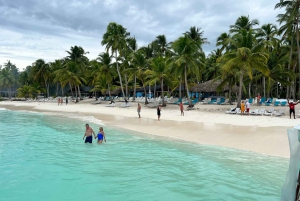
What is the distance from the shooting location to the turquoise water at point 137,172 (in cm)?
707

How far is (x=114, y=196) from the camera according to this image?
695 cm

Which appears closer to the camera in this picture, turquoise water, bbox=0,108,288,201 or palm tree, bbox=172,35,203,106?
turquoise water, bbox=0,108,288,201

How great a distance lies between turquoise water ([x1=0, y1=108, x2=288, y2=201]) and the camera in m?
7.07

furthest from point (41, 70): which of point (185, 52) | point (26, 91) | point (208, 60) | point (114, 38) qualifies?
point (185, 52)

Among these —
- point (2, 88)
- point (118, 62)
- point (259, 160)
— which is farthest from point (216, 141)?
point (2, 88)

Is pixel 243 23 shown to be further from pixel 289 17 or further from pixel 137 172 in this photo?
pixel 137 172

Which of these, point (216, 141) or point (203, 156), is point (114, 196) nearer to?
point (203, 156)

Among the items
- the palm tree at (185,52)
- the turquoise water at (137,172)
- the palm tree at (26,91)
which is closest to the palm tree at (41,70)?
the palm tree at (26,91)

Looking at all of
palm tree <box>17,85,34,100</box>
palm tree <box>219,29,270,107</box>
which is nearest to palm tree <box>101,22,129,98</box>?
palm tree <box>219,29,270,107</box>

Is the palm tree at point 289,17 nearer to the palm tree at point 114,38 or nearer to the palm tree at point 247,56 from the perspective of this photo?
the palm tree at point 247,56

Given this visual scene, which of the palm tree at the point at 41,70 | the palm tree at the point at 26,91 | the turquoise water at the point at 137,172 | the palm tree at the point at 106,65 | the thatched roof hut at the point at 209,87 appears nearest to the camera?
the turquoise water at the point at 137,172

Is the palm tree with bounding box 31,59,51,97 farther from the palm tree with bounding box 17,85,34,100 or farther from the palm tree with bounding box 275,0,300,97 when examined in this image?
the palm tree with bounding box 275,0,300,97

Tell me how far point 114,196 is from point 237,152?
5740 millimetres

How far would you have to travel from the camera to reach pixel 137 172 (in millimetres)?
8742
